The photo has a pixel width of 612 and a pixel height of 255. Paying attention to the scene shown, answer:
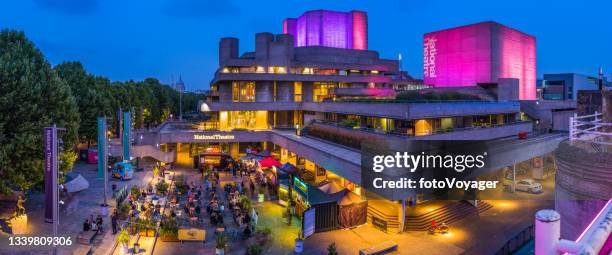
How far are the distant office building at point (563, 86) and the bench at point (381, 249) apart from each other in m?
110

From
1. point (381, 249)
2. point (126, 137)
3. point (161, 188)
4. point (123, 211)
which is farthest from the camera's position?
point (126, 137)

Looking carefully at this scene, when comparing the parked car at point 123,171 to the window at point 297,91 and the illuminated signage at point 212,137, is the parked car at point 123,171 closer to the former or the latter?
the illuminated signage at point 212,137

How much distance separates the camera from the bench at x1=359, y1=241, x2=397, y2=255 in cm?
2100

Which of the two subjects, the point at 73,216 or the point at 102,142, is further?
the point at 102,142

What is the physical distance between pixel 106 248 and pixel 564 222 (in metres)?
20.5

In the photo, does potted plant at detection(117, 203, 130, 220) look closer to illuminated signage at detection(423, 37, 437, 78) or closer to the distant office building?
illuminated signage at detection(423, 37, 437, 78)

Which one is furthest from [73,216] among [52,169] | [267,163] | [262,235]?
[267,163]

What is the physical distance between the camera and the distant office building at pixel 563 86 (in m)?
116

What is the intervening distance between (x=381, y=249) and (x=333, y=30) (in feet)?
208

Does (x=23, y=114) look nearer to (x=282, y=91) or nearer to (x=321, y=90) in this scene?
(x=282, y=91)

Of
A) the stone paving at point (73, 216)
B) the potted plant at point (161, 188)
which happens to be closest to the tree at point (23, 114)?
the stone paving at point (73, 216)

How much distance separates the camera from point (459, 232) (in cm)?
2605

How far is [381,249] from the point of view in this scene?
21.6 meters

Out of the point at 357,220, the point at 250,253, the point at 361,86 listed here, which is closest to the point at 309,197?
the point at 357,220
